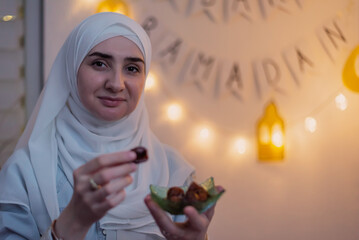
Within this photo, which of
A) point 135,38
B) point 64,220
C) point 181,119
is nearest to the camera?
point 64,220

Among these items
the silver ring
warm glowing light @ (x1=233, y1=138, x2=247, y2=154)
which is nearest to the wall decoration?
warm glowing light @ (x1=233, y1=138, x2=247, y2=154)

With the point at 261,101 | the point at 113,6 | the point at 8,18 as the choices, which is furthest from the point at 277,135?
the point at 8,18

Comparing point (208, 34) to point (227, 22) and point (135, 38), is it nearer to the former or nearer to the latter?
point (227, 22)

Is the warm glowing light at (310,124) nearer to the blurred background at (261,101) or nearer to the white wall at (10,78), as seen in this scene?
the blurred background at (261,101)


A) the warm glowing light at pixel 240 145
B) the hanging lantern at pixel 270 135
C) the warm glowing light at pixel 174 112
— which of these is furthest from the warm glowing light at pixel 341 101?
the warm glowing light at pixel 174 112

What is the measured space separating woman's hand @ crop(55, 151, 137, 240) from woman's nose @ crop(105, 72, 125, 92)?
349 millimetres

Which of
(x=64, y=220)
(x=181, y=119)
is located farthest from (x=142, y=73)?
(x=181, y=119)

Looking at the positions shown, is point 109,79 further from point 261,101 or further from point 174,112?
point 261,101

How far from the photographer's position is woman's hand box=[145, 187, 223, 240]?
0.89 metres

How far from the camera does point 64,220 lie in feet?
2.96

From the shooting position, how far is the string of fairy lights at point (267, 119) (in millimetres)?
1857

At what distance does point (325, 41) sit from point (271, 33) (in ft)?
0.97

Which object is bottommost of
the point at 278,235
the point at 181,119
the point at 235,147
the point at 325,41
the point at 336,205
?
the point at 278,235

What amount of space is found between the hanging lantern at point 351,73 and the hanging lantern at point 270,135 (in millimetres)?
430
